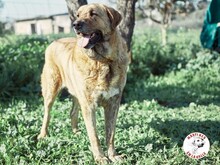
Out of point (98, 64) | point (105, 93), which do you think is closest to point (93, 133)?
point (105, 93)

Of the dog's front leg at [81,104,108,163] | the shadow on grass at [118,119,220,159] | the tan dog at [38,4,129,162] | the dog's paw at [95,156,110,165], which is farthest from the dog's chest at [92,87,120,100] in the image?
the shadow on grass at [118,119,220,159]

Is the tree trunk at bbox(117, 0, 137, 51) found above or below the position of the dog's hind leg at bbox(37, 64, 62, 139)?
above

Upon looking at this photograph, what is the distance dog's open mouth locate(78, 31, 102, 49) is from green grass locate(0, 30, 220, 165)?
1.20 meters

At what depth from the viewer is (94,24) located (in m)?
4.04

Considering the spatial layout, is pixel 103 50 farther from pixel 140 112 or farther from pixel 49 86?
pixel 140 112

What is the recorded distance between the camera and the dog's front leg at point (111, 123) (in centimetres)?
441

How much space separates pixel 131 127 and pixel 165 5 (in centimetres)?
1013

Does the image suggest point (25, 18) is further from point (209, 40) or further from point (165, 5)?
point (209, 40)

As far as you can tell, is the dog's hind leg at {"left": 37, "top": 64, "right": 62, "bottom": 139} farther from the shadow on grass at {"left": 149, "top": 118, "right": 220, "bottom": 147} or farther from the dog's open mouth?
the shadow on grass at {"left": 149, "top": 118, "right": 220, "bottom": 147}

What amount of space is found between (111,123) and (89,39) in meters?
1.02

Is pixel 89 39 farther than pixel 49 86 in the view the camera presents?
No

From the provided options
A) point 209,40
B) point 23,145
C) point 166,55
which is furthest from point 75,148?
point 166,55

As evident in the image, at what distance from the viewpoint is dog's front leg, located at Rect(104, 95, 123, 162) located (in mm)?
4414

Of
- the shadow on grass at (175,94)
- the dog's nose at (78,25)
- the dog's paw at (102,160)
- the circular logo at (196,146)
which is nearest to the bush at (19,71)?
the shadow on grass at (175,94)
